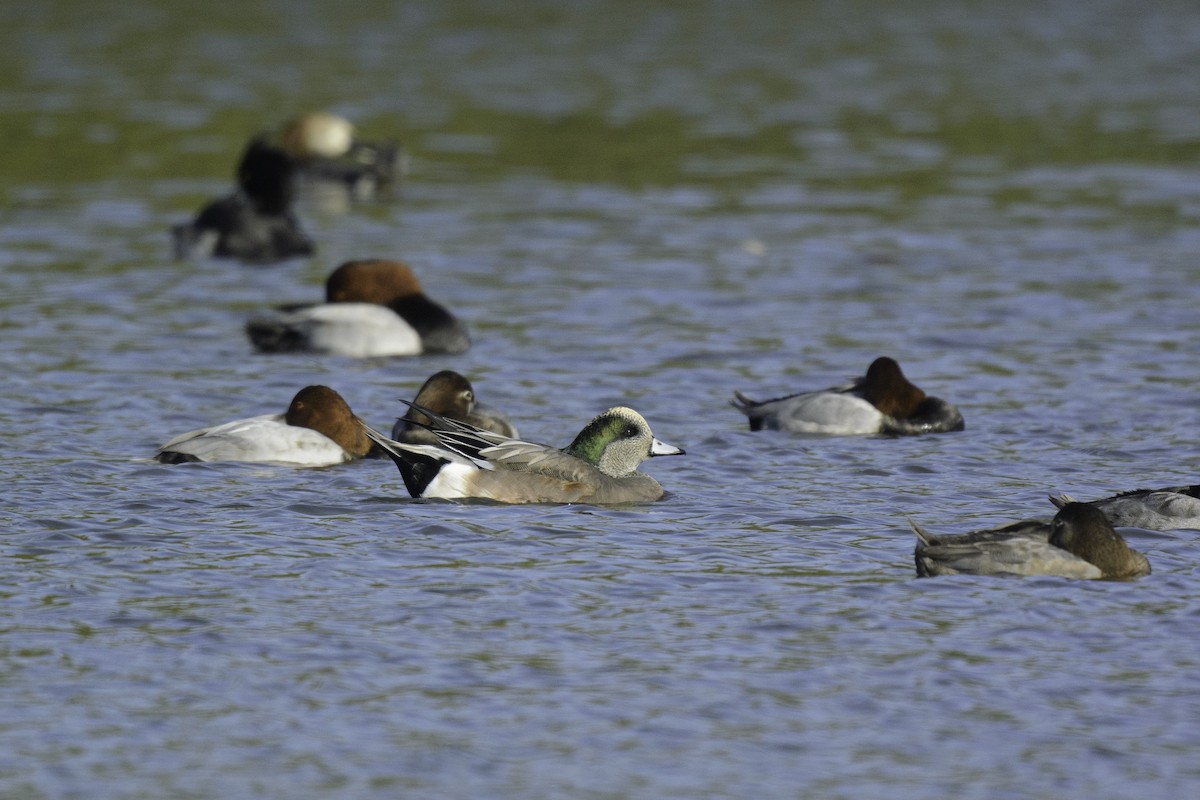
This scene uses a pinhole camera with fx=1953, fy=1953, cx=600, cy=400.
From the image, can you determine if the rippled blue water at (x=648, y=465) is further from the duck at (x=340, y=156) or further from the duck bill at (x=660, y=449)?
the duck at (x=340, y=156)

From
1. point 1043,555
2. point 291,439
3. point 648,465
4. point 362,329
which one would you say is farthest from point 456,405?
point 1043,555

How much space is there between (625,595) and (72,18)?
1454 inches

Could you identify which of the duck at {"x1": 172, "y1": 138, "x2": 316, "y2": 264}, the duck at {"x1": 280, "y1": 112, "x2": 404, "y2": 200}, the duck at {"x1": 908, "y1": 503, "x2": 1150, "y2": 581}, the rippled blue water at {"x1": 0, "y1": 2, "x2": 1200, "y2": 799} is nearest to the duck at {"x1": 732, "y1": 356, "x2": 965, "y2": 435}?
the rippled blue water at {"x1": 0, "y1": 2, "x2": 1200, "y2": 799}

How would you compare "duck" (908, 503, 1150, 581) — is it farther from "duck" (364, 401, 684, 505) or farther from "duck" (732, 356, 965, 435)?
"duck" (732, 356, 965, 435)

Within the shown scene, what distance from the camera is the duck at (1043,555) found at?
928cm

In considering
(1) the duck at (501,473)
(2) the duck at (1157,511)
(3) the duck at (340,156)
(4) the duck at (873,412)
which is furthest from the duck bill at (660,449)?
(3) the duck at (340,156)

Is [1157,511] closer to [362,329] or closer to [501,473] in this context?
[501,473]

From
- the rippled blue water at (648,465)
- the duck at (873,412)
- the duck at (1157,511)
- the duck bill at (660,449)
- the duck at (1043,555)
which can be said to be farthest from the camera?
the duck at (873,412)

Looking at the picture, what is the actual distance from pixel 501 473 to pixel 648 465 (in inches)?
63.1

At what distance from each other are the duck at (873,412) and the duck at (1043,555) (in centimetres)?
374

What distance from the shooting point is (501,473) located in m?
10.9

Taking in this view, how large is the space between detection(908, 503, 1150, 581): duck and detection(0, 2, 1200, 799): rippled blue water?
0.11 m

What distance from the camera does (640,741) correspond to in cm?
724

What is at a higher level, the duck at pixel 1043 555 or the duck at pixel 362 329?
the duck at pixel 362 329
